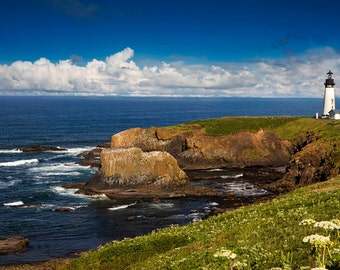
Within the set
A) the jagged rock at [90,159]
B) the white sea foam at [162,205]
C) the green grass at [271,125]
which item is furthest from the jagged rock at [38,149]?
the white sea foam at [162,205]

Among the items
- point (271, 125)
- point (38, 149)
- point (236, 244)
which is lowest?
point (38, 149)

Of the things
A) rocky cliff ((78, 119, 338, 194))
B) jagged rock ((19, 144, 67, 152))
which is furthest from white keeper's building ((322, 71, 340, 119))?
jagged rock ((19, 144, 67, 152))

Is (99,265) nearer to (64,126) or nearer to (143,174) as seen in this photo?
(143,174)

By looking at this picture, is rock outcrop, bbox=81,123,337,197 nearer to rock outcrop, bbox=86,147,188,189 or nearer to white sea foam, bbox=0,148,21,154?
rock outcrop, bbox=86,147,188,189

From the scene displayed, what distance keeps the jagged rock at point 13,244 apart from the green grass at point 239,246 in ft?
66.6

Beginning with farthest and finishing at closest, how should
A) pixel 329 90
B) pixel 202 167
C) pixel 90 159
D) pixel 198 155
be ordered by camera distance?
pixel 329 90
pixel 90 159
pixel 198 155
pixel 202 167

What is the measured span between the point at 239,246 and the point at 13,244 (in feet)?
118

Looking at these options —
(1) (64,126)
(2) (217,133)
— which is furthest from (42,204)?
(1) (64,126)

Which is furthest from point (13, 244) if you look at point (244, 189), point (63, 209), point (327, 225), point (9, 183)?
point (327, 225)

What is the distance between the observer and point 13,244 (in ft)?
152

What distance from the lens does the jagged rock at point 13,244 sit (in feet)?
148

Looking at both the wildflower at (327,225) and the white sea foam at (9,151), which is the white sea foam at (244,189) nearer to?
the white sea foam at (9,151)

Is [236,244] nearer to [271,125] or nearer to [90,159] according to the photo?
[90,159]

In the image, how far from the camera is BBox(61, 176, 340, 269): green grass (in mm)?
13448
